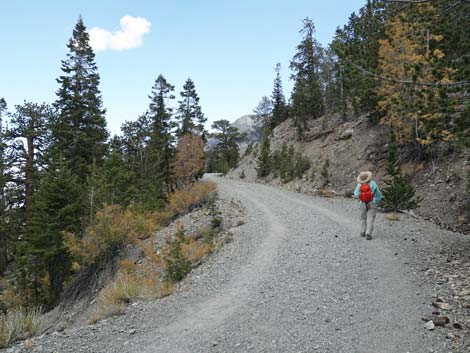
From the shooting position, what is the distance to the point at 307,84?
41.0 m

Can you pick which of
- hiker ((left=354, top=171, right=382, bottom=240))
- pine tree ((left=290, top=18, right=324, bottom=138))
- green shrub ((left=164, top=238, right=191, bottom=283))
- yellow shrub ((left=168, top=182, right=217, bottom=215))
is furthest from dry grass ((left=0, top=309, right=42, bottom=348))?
pine tree ((left=290, top=18, right=324, bottom=138))

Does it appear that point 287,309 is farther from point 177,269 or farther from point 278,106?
point 278,106

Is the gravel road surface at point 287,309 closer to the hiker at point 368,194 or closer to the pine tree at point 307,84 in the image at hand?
the hiker at point 368,194

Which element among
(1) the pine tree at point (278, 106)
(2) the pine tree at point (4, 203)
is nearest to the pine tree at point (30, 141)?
(2) the pine tree at point (4, 203)

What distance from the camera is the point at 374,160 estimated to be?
2158 centimetres

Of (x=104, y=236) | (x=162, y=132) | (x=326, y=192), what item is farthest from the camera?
(x=162, y=132)

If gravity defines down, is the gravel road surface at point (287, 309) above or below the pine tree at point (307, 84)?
below

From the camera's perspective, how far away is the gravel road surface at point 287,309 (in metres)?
4.79

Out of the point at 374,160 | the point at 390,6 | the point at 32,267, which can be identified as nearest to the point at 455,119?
the point at 390,6

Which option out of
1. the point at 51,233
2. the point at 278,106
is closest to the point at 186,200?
the point at 51,233

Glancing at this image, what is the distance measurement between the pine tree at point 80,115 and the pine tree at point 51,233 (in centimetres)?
551

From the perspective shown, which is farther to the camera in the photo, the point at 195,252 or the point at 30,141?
the point at 30,141

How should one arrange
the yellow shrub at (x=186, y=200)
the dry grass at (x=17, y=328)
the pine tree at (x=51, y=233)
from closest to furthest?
1. the dry grass at (x=17, y=328)
2. the pine tree at (x=51, y=233)
3. the yellow shrub at (x=186, y=200)

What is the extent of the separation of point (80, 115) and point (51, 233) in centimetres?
1282
